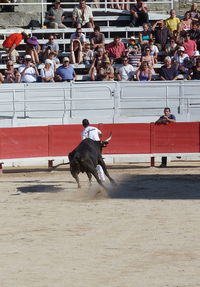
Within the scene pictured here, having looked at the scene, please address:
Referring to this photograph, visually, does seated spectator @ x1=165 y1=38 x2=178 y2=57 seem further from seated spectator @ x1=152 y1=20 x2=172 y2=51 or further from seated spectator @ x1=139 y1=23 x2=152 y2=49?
seated spectator @ x1=139 y1=23 x2=152 y2=49

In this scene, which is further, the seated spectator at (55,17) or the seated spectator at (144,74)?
the seated spectator at (55,17)

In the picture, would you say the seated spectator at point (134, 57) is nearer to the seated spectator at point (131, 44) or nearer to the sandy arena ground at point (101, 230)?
the seated spectator at point (131, 44)

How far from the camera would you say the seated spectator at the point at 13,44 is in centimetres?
2628

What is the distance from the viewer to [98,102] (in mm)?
25031

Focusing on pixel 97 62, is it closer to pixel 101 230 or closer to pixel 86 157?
pixel 86 157

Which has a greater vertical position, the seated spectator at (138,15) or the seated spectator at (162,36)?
the seated spectator at (138,15)

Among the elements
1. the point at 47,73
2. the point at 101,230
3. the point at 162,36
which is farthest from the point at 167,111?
the point at 101,230

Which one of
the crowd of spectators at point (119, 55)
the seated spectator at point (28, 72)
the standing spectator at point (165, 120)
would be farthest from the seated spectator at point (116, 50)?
the standing spectator at point (165, 120)

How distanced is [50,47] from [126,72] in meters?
1.99

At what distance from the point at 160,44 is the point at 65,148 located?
14.9 ft

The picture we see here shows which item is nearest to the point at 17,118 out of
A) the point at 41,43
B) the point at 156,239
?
the point at 41,43

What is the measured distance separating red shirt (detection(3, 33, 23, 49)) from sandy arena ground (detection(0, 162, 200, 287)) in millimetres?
4853

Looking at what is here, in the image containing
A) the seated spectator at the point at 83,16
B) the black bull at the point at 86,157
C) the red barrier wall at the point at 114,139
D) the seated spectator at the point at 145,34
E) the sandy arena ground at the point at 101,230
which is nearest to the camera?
the sandy arena ground at the point at 101,230

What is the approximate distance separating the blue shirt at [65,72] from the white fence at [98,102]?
534 millimetres
